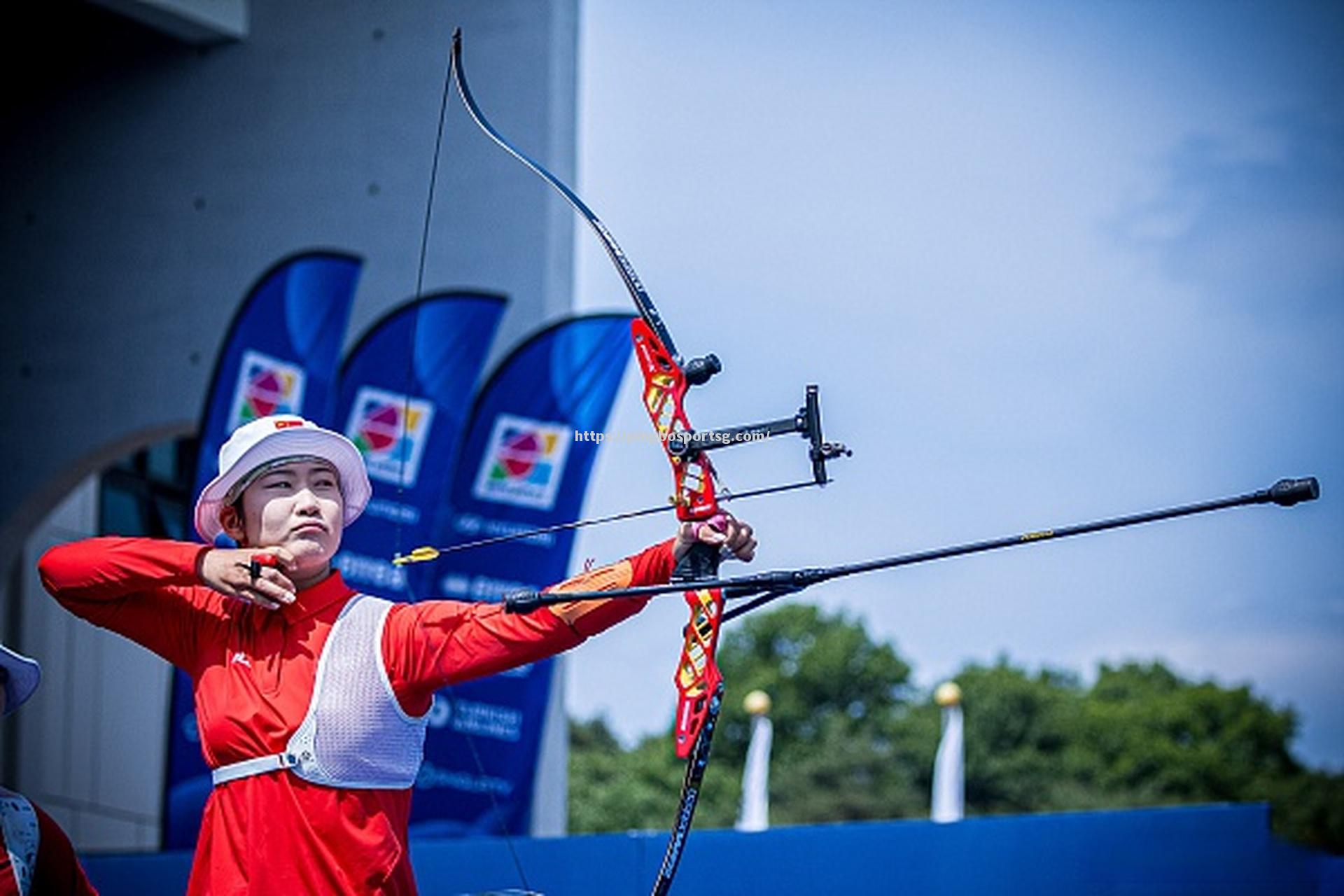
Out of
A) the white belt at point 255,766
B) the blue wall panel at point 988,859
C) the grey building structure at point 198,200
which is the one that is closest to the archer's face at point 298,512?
the white belt at point 255,766

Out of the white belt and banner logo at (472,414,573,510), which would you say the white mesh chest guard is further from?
banner logo at (472,414,573,510)

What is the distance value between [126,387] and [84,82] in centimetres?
176

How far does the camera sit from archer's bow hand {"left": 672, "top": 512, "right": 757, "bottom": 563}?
265cm

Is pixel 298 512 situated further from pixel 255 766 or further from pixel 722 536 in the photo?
pixel 722 536

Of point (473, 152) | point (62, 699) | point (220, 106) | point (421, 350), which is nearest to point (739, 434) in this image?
point (421, 350)

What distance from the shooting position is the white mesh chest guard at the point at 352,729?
2.76 metres

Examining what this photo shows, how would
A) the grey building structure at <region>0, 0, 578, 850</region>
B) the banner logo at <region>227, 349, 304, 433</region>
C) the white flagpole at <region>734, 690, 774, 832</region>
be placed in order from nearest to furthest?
the banner logo at <region>227, 349, 304, 433</region>, the white flagpole at <region>734, 690, 774, 832</region>, the grey building structure at <region>0, 0, 578, 850</region>

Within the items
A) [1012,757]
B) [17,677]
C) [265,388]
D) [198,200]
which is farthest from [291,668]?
[1012,757]

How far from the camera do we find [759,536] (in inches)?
108

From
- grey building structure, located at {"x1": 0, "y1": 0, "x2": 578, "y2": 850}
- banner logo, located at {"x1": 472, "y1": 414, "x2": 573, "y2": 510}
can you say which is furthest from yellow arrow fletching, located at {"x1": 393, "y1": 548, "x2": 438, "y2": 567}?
grey building structure, located at {"x1": 0, "y1": 0, "x2": 578, "y2": 850}

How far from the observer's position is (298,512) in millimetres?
2893

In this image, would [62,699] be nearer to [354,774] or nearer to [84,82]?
[84,82]

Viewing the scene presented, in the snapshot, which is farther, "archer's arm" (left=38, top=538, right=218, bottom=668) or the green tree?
the green tree

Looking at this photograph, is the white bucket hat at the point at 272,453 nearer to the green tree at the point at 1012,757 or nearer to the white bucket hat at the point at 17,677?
the white bucket hat at the point at 17,677
